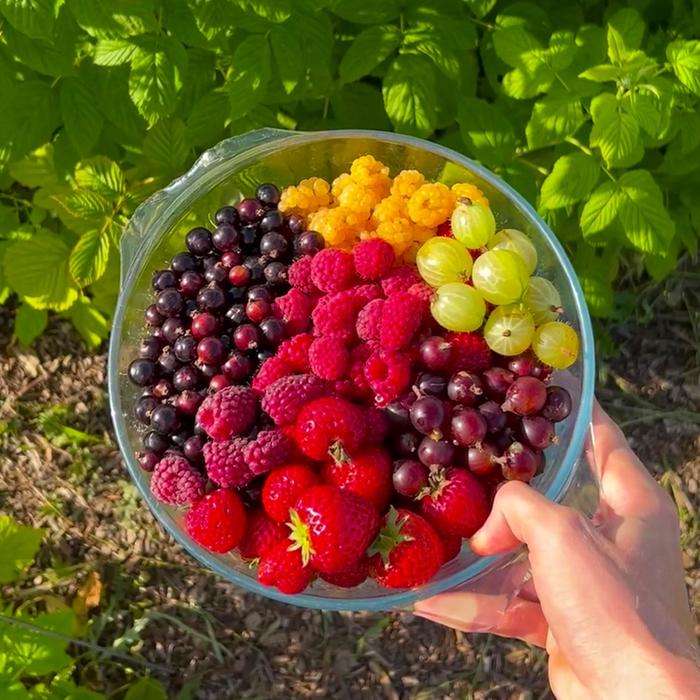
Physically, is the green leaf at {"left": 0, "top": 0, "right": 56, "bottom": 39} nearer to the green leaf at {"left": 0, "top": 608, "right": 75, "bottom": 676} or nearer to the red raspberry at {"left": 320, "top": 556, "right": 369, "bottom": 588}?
the red raspberry at {"left": 320, "top": 556, "right": 369, "bottom": 588}

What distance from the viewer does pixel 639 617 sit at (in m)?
1.29

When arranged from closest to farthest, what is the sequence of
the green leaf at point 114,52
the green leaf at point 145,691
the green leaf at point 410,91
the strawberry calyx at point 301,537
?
1. the strawberry calyx at point 301,537
2. the green leaf at point 114,52
3. the green leaf at point 410,91
4. the green leaf at point 145,691

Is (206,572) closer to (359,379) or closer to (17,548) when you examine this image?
(17,548)

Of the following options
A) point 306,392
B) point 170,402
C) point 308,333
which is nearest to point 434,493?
point 306,392

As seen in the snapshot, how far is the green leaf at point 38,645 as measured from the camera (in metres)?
1.99

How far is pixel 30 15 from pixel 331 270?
0.69 meters

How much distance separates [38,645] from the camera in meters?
2.04

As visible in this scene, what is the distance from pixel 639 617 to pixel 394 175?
992mm

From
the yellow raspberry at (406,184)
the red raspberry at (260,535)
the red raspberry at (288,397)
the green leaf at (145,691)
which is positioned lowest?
the green leaf at (145,691)

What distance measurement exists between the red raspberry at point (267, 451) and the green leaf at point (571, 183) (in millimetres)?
778

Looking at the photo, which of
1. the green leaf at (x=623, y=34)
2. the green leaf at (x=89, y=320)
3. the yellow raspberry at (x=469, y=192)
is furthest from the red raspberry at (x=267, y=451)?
the green leaf at (x=89, y=320)

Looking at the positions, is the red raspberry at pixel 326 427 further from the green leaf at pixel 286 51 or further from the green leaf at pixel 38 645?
the green leaf at pixel 38 645

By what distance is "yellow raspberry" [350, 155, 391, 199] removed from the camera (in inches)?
62.9

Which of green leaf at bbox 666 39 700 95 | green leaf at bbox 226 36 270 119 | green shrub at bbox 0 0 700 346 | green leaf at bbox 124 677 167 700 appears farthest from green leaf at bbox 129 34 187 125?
green leaf at bbox 124 677 167 700
